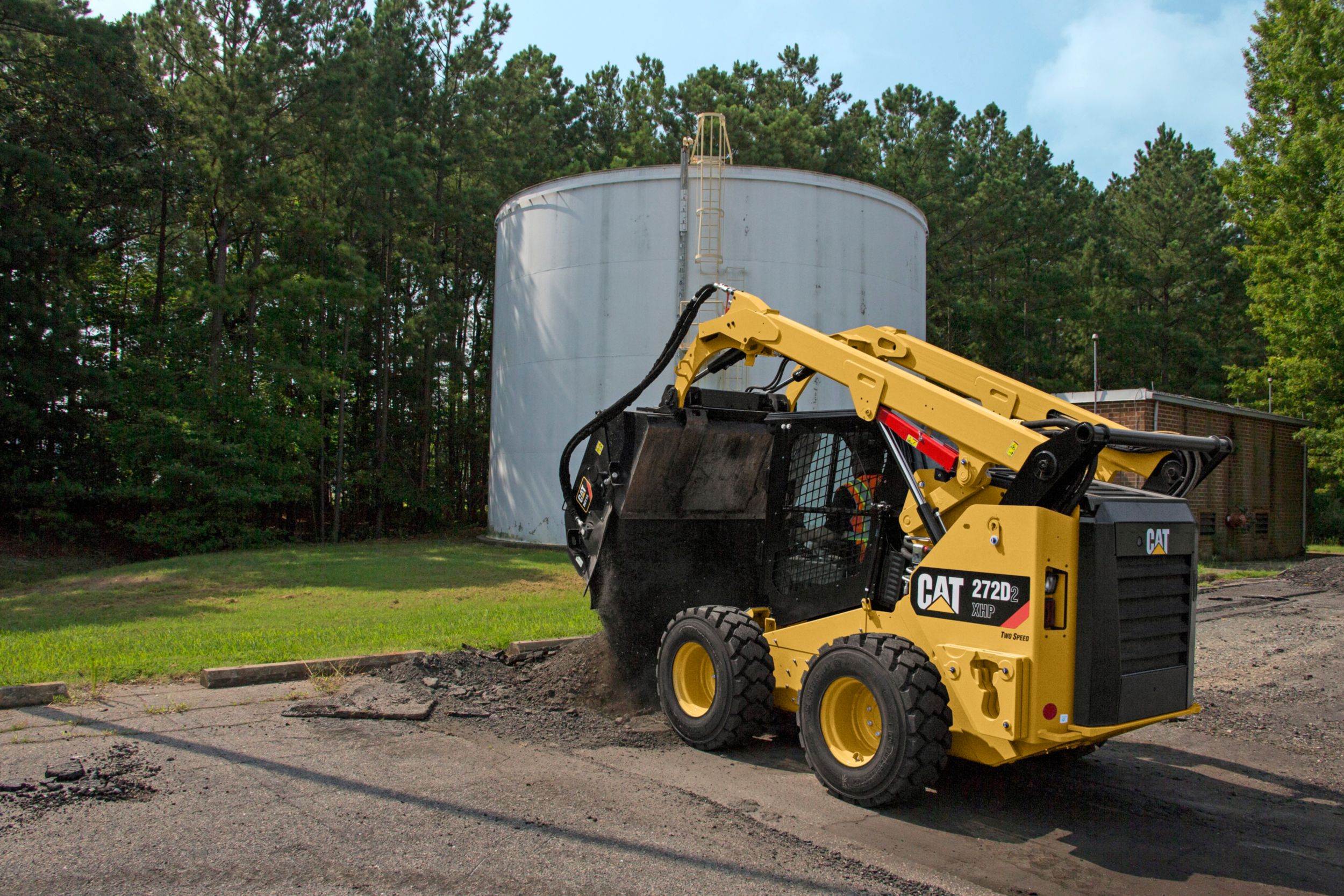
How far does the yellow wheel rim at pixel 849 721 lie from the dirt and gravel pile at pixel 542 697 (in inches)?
63.1

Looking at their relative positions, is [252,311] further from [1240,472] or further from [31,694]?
[1240,472]

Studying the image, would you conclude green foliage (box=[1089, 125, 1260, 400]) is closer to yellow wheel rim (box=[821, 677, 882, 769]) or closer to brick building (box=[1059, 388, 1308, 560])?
brick building (box=[1059, 388, 1308, 560])

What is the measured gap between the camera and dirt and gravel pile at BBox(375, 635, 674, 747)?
6.97 metres

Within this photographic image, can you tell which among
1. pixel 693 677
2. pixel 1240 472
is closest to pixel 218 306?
pixel 693 677

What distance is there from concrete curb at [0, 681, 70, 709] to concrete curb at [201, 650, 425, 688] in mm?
1067

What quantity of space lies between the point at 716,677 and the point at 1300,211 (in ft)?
90.8

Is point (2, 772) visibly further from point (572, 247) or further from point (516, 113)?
point (516, 113)

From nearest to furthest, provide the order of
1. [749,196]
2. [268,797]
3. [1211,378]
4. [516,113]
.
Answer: [268,797], [749,196], [516,113], [1211,378]

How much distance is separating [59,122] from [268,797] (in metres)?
25.6

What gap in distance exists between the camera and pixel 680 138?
38.1m

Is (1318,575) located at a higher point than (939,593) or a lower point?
lower

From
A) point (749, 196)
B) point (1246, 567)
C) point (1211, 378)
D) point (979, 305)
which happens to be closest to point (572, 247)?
point (749, 196)

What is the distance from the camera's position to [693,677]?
6.86 metres

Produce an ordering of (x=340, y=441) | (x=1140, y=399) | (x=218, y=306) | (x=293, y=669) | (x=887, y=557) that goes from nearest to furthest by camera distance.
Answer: (x=887, y=557), (x=293, y=669), (x=1140, y=399), (x=218, y=306), (x=340, y=441)
